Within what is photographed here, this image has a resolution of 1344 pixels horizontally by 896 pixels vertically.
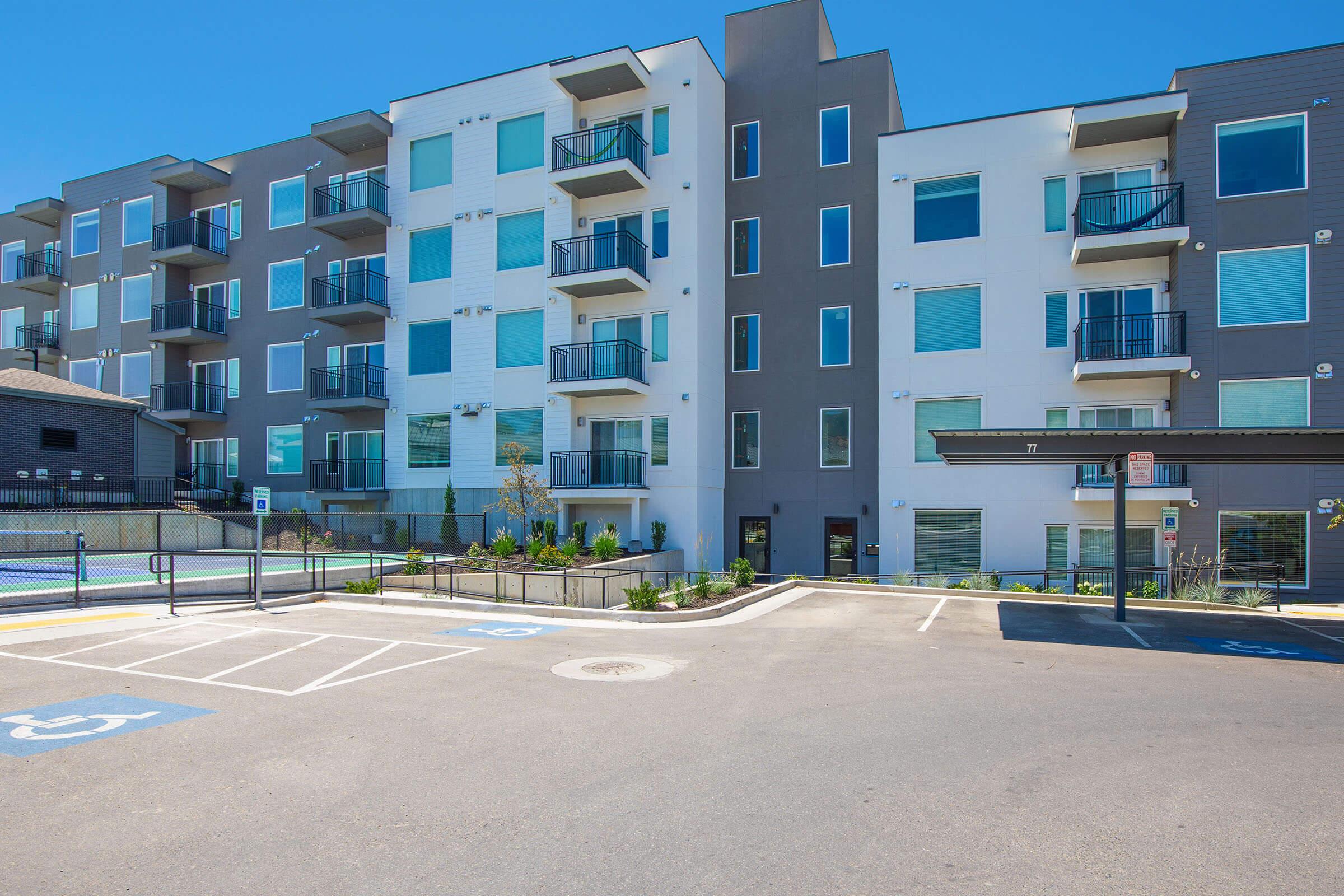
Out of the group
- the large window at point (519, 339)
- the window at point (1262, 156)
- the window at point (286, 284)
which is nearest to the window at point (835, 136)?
the window at point (1262, 156)

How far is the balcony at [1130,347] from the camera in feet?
67.2

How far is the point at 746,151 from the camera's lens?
2702 centimetres

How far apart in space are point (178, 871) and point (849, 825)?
152 inches

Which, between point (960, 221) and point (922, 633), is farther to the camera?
point (960, 221)

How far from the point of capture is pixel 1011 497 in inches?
869

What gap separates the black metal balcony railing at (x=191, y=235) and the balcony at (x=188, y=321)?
2.29m

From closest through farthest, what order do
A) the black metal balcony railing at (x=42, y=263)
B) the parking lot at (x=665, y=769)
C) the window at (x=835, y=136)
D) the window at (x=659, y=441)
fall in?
1. the parking lot at (x=665, y=769)
2. the window at (x=659, y=441)
3. the window at (x=835, y=136)
4. the black metal balcony railing at (x=42, y=263)

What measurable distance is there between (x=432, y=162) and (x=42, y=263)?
22407 millimetres

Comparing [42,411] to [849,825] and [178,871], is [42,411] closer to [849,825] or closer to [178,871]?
[178,871]

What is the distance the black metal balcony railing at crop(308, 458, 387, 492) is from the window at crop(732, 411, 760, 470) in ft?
41.0

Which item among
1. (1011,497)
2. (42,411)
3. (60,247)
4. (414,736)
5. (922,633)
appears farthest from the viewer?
(60,247)

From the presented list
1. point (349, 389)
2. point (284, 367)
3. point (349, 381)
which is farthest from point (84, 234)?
point (349, 389)

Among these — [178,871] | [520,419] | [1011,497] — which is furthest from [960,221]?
[178,871]

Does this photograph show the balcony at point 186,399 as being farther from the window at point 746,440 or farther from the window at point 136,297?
the window at point 746,440
